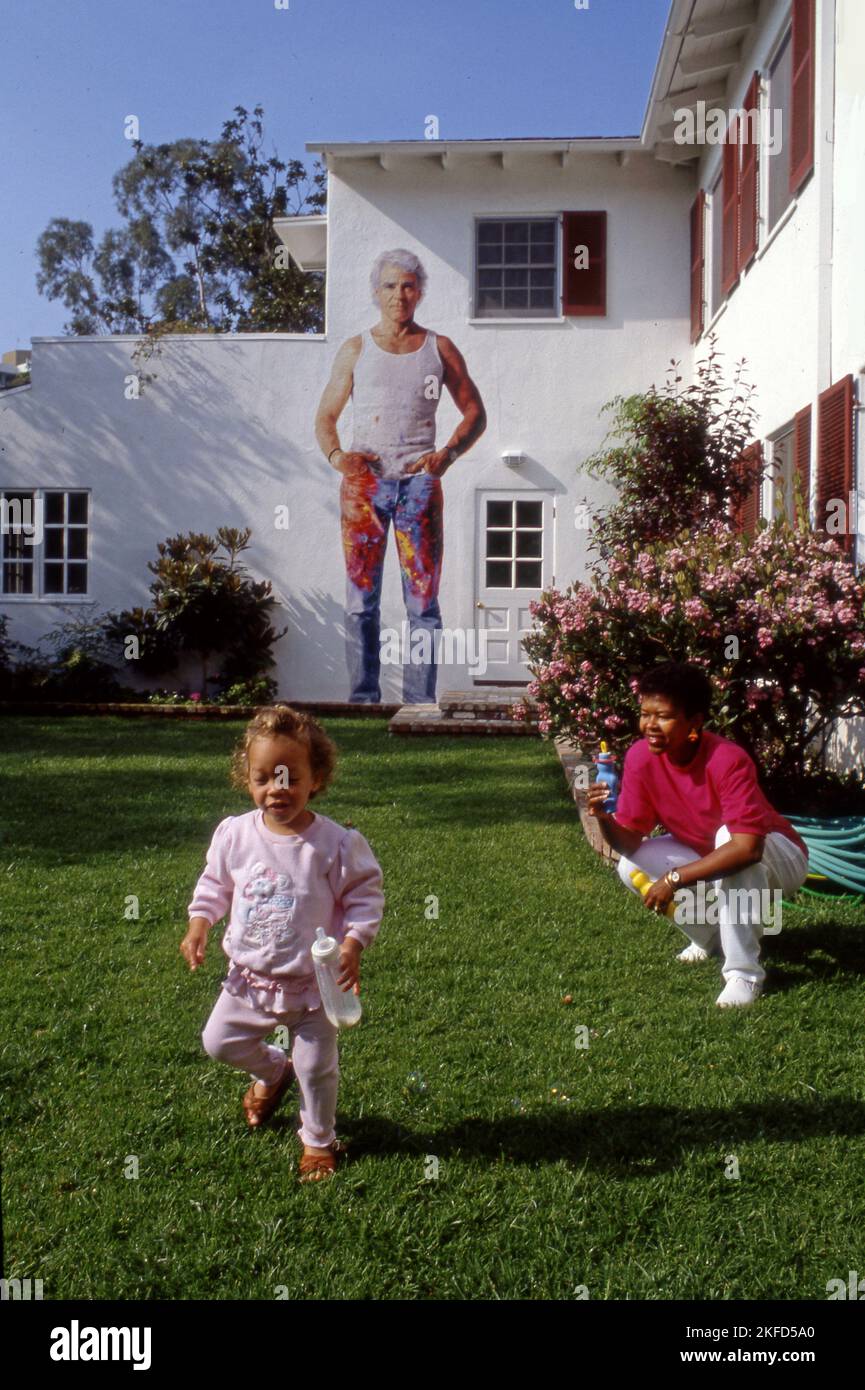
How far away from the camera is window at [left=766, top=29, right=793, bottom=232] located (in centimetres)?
972

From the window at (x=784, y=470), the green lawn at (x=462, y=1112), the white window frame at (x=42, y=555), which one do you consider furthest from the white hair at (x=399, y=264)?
the green lawn at (x=462, y=1112)

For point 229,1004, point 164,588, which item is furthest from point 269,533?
point 229,1004

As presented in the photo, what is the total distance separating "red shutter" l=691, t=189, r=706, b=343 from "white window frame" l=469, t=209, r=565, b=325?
4.98 ft

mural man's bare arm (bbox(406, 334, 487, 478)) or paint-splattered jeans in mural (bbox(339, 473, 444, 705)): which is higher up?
mural man's bare arm (bbox(406, 334, 487, 478))

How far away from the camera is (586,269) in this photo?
49.3 ft

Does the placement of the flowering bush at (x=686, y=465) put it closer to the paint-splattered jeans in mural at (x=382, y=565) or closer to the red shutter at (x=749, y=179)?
the red shutter at (x=749, y=179)

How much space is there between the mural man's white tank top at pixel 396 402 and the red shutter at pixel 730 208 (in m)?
3.82

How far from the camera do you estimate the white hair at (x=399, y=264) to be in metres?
15.2

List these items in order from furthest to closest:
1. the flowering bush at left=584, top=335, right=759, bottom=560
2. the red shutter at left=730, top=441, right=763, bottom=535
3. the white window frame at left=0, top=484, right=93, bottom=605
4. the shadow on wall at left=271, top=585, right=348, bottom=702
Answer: the white window frame at left=0, top=484, right=93, bottom=605
the shadow on wall at left=271, top=585, right=348, bottom=702
the flowering bush at left=584, top=335, right=759, bottom=560
the red shutter at left=730, top=441, right=763, bottom=535

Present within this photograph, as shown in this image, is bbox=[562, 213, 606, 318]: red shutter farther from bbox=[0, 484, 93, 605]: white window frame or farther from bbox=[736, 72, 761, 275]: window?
bbox=[0, 484, 93, 605]: white window frame

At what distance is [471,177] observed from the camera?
15117 millimetres

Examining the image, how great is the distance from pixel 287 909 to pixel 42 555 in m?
13.8

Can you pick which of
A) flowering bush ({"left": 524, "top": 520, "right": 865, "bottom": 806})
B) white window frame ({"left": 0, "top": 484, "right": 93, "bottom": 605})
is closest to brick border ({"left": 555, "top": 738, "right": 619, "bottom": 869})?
flowering bush ({"left": 524, "top": 520, "right": 865, "bottom": 806})
